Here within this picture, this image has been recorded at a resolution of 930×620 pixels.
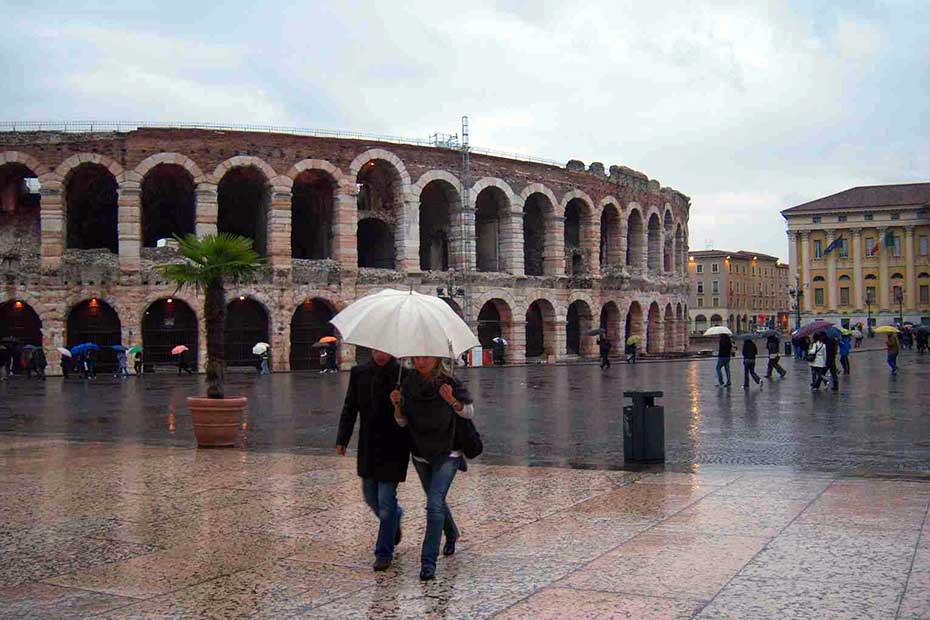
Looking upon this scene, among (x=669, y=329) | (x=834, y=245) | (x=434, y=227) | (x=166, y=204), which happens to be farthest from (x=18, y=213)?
(x=834, y=245)

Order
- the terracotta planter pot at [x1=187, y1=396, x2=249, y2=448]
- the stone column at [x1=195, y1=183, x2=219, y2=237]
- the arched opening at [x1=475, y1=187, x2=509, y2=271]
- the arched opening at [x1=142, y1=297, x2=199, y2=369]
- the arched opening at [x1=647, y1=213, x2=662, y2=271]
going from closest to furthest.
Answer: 1. the terracotta planter pot at [x1=187, y1=396, x2=249, y2=448]
2. the stone column at [x1=195, y1=183, x2=219, y2=237]
3. the arched opening at [x1=142, y1=297, x2=199, y2=369]
4. the arched opening at [x1=475, y1=187, x2=509, y2=271]
5. the arched opening at [x1=647, y1=213, x2=662, y2=271]

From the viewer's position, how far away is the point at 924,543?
6391 mm

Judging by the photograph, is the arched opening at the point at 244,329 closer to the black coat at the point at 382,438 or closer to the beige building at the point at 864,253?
the black coat at the point at 382,438

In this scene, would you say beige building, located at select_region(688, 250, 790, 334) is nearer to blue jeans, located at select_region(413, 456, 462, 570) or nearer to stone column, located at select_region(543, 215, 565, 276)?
stone column, located at select_region(543, 215, 565, 276)

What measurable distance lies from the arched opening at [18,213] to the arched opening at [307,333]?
11.5 metres

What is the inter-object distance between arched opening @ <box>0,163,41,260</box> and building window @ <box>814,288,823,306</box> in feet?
295

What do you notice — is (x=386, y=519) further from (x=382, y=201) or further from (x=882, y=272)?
(x=882, y=272)

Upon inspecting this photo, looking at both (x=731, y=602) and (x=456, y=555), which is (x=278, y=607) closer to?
(x=456, y=555)

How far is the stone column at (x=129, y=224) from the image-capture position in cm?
3781

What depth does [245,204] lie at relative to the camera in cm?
4506

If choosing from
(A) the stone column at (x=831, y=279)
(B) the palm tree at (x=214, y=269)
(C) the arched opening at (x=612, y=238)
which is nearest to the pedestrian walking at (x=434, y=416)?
(B) the palm tree at (x=214, y=269)

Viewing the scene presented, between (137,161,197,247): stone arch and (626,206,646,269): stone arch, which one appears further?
(626,206,646,269): stone arch

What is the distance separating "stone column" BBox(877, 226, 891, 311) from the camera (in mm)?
102938

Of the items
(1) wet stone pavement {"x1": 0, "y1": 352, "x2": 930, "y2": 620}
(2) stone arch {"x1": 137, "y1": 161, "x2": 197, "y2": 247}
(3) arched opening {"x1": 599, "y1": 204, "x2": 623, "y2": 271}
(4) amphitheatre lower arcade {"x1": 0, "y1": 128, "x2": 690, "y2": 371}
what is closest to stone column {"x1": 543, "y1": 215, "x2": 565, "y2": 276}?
(4) amphitheatre lower arcade {"x1": 0, "y1": 128, "x2": 690, "y2": 371}
